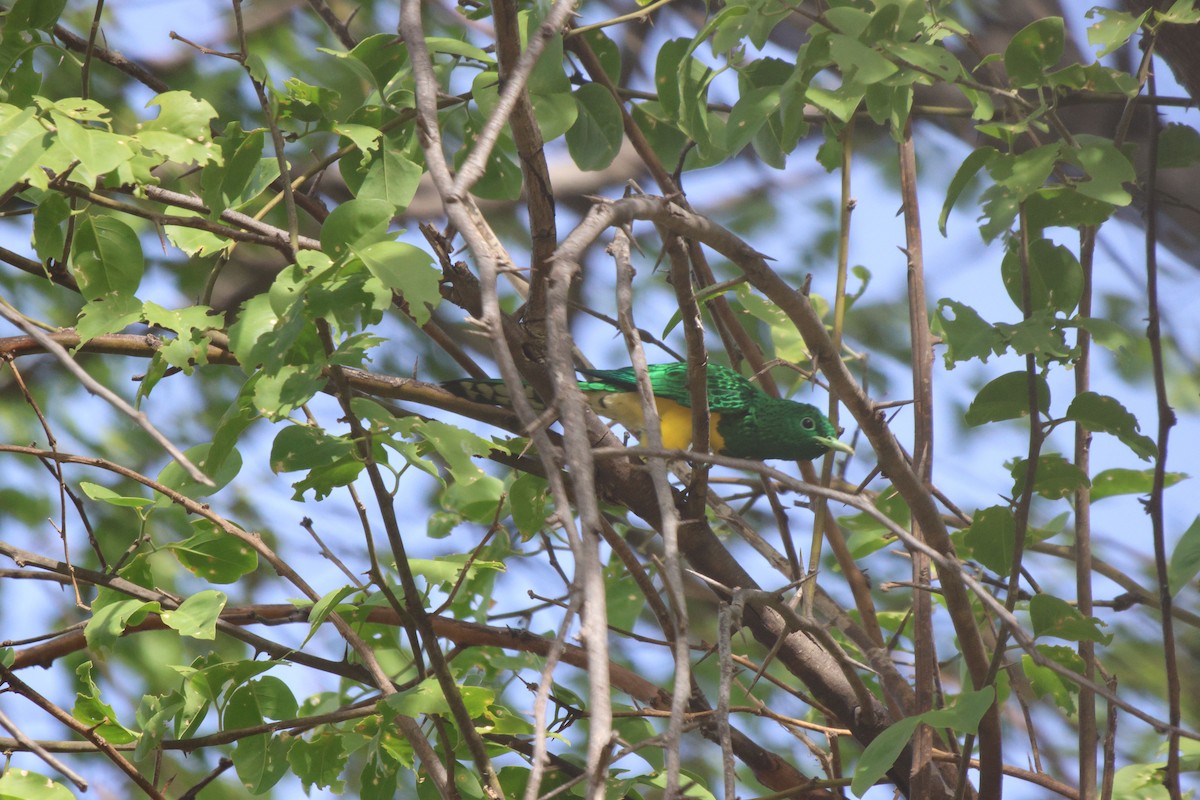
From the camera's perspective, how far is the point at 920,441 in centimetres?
296

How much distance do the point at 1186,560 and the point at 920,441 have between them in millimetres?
1027

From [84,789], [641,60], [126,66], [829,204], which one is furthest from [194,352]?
[829,204]

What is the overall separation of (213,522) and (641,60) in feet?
13.9

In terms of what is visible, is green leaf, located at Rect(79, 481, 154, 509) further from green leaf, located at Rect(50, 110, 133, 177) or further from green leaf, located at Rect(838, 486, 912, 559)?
green leaf, located at Rect(838, 486, 912, 559)

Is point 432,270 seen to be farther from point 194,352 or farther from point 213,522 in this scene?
point 213,522

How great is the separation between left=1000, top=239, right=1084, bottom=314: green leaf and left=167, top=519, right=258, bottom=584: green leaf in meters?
1.91

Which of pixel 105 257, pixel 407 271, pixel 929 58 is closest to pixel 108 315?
pixel 105 257

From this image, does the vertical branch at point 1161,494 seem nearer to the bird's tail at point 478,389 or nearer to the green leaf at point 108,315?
the bird's tail at point 478,389

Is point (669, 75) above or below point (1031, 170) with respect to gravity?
above

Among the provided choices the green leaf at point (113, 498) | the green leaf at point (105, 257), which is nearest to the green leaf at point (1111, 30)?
the green leaf at point (105, 257)

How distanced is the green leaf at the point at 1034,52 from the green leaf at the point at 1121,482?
47.2 inches

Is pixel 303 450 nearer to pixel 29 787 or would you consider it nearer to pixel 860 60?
pixel 29 787

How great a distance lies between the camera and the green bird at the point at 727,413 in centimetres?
426

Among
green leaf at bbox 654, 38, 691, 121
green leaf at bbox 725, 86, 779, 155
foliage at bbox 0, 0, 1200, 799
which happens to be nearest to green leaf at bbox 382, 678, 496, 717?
foliage at bbox 0, 0, 1200, 799
